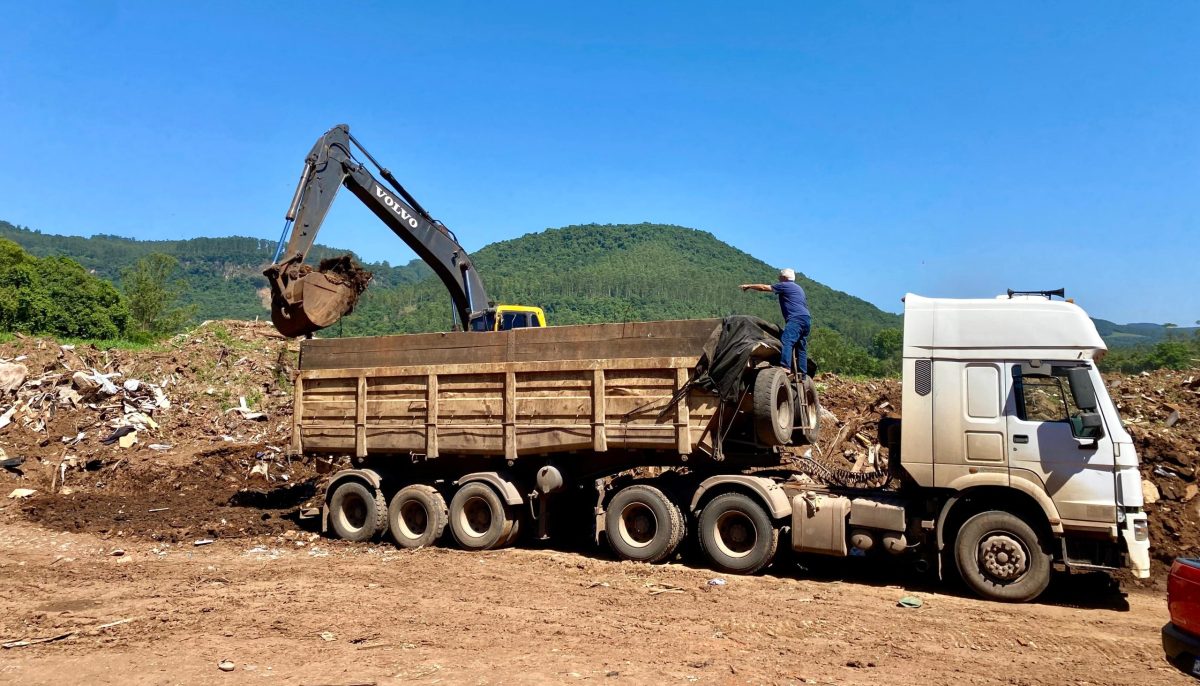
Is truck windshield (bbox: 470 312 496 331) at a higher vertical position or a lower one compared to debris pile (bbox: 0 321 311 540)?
higher

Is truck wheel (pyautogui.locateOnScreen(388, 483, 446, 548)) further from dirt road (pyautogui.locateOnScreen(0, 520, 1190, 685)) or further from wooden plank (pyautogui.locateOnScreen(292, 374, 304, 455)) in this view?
wooden plank (pyautogui.locateOnScreen(292, 374, 304, 455))

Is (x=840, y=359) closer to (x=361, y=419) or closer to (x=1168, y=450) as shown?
(x=1168, y=450)

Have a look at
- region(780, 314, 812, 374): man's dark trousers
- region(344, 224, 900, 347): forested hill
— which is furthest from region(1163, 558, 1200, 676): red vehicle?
region(344, 224, 900, 347): forested hill

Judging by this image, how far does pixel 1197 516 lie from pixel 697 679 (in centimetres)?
772

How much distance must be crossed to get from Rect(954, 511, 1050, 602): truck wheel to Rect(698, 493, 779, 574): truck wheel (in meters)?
1.79

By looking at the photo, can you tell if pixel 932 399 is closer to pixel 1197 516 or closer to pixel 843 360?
pixel 1197 516

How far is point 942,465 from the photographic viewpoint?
24.9 ft

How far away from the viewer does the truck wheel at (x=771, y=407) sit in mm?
7938

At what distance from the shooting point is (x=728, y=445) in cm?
873

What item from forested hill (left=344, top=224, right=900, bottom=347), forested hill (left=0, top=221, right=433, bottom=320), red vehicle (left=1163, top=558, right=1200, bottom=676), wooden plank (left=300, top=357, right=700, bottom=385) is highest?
forested hill (left=0, top=221, right=433, bottom=320)

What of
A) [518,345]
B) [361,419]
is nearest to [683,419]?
[518,345]

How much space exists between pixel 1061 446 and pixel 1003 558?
116cm

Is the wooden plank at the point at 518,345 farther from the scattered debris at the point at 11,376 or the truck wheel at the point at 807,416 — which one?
the scattered debris at the point at 11,376

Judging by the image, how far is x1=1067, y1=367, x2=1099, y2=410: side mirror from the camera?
22.8 ft
